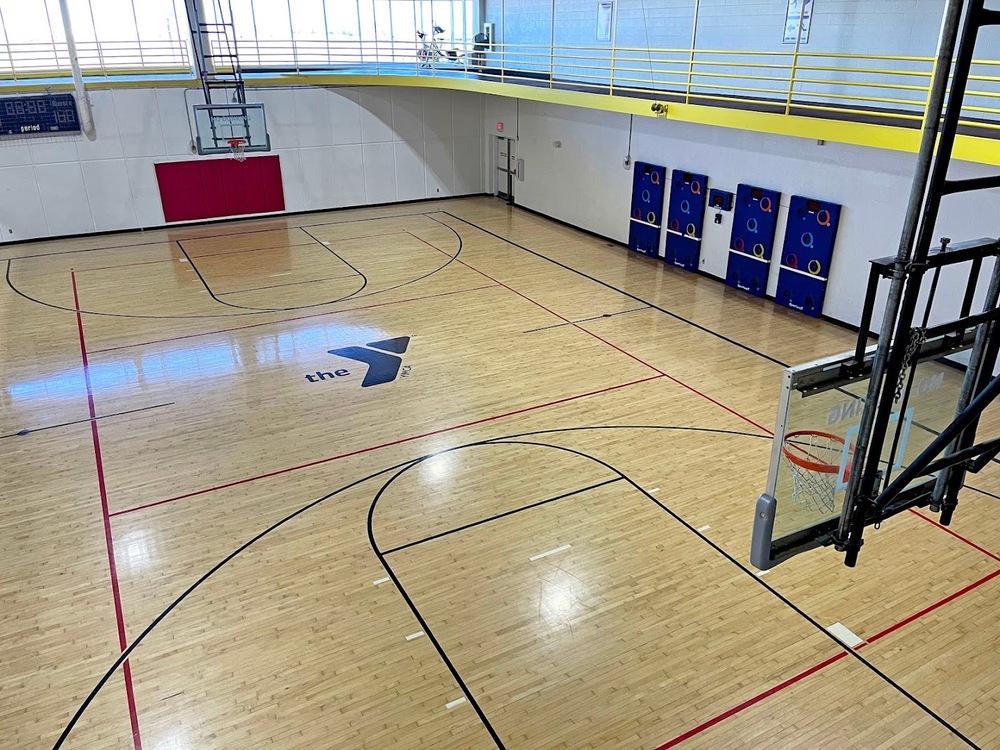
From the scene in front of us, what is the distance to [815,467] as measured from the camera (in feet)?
14.0

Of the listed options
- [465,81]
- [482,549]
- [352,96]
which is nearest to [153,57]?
[352,96]

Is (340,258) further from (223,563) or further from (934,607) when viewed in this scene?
(934,607)

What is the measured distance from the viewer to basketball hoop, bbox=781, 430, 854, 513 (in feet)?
13.6

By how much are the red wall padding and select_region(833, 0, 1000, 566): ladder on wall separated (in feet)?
66.3

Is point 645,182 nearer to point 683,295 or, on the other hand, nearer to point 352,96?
point 683,295

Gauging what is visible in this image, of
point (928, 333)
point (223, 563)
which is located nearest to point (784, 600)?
point (928, 333)

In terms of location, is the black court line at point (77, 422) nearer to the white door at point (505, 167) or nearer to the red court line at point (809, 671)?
the red court line at point (809, 671)

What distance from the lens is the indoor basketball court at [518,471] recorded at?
5.59m

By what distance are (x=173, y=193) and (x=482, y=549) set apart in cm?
1682

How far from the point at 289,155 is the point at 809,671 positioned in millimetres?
19709

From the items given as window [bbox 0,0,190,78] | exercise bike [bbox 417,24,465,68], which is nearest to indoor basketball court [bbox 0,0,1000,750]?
window [bbox 0,0,190,78]

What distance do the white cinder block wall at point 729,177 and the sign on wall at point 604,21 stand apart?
180 cm

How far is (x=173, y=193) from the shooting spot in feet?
66.7

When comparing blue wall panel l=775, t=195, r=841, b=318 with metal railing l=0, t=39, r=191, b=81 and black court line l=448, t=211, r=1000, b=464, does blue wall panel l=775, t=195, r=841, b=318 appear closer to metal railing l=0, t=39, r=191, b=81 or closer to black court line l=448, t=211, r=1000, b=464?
black court line l=448, t=211, r=1000, b=464
